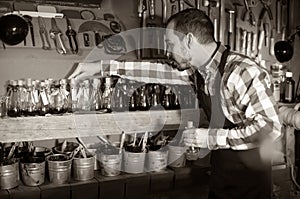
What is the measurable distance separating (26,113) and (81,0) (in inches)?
26.7

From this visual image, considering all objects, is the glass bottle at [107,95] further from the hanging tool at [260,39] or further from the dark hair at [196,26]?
the hanging tool at [260,39]

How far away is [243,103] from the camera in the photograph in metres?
1.60

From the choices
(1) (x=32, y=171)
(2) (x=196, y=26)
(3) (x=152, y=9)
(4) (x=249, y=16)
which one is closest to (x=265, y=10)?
(4) (x=249, y=16)

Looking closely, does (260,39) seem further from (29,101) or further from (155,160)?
(29,101)

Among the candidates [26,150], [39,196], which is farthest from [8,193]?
[26,150]

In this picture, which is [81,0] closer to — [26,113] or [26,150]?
[26,113]

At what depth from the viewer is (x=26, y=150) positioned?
207 centimetres

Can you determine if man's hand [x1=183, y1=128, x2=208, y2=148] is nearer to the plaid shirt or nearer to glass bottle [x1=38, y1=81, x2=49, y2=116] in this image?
the plaid shirt

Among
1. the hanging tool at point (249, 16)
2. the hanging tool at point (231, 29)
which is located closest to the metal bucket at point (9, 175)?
the hanging tool at point (231, 29)

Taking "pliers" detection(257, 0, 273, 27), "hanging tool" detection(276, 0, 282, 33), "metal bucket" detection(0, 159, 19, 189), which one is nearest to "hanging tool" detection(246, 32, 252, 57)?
"pliers" detection(257, 0, 273, 27)

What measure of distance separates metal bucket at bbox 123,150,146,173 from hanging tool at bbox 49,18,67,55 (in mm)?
664

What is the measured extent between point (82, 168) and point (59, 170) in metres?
0.12

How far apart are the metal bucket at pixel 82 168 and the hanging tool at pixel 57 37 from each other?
61 centimetres

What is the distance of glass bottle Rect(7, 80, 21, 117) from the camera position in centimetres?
192
